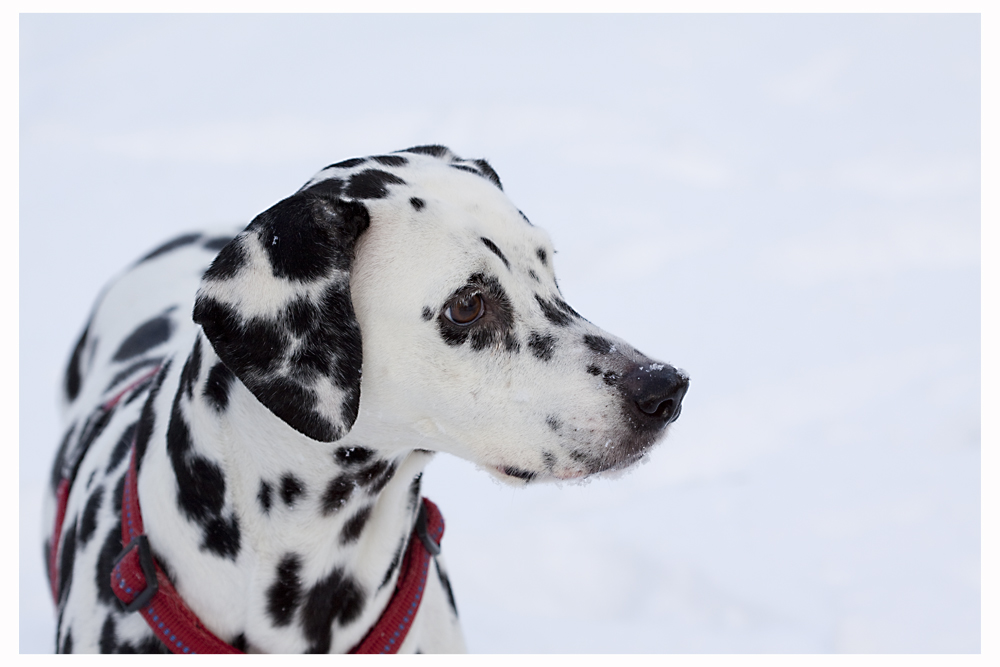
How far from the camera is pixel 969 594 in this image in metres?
3.79

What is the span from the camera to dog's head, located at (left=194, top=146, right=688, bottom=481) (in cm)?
195

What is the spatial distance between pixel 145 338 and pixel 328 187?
1569mm

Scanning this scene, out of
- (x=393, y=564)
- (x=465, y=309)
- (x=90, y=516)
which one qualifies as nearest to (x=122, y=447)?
(x=90, y=516)

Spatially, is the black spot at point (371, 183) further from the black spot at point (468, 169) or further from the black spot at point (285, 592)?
the black spot at point (285, 592)

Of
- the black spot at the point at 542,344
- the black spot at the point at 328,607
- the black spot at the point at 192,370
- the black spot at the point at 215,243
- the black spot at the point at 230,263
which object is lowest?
the black spot at the point at 328,607

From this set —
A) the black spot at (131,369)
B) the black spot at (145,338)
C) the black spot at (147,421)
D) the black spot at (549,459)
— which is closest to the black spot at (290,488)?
the black spot at (147,421)

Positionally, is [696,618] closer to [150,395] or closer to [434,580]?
[434,580]

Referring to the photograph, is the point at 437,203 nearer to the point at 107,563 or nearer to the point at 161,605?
the point at 161,605

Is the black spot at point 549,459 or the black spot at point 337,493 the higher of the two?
the black spot at point 549,459

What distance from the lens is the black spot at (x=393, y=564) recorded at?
238 centimetres

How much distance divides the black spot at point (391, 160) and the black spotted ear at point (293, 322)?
35 cm

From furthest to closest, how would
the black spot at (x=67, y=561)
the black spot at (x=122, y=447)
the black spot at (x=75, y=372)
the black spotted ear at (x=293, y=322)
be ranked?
the black spot at (x=75, y=372), the black spot at (x=122, y=447), the black spot at (x=67, y=561), the black spotted ear at (x=293, y=322)

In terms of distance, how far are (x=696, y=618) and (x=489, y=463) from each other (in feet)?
7.37

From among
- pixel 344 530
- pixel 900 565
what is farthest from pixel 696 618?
pixel 344 530
